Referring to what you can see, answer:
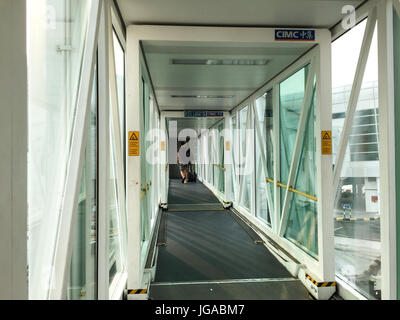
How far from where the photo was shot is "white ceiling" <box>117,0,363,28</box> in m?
2.83

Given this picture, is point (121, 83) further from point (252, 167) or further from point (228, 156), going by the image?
point (228, 156)

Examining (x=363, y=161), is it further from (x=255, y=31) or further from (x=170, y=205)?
(x=170, y=205)

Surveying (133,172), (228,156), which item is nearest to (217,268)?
(133,172)

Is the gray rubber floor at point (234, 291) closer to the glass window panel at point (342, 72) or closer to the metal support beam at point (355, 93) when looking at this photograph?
the metal support beam at point (355, 93)

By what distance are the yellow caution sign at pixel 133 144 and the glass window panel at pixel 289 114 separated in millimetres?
2498

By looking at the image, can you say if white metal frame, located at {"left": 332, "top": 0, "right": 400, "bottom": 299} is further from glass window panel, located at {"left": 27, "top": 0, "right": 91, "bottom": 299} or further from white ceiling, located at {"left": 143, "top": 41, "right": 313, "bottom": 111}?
glass window panel, located at {"left": 27, "top": 0, "right": 91, "bottom": 299}

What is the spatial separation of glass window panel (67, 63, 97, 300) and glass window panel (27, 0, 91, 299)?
35 centimetres

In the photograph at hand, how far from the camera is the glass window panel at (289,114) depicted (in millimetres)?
4375

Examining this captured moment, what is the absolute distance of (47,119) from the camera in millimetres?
1452

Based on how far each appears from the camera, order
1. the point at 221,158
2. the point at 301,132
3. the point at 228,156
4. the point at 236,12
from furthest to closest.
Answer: the point at 221,158, the point at 228,156, the point at 301,132, the point at 236,12

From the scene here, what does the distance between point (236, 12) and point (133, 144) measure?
180cm
